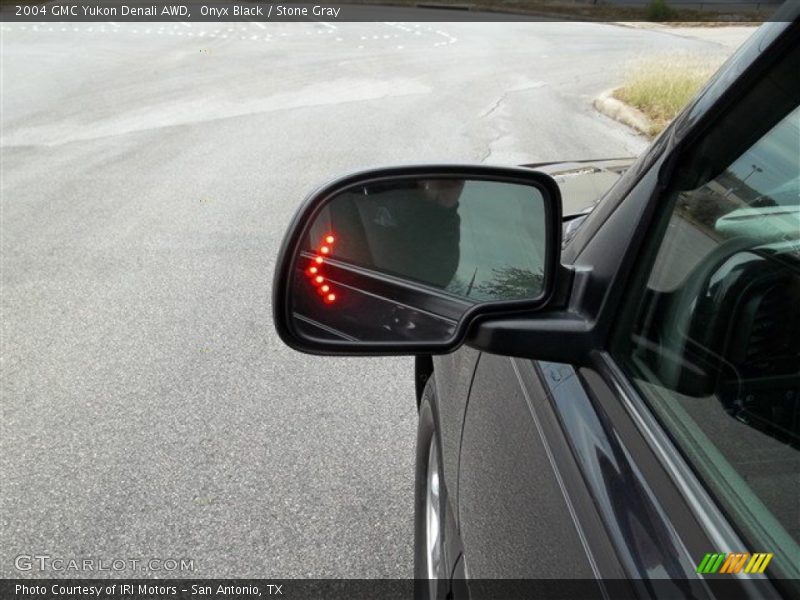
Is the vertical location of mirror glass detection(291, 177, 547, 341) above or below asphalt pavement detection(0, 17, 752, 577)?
above

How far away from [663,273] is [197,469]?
2.55 m

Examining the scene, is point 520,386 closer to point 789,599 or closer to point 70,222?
point 789,599

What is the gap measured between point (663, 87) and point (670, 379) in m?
10.6

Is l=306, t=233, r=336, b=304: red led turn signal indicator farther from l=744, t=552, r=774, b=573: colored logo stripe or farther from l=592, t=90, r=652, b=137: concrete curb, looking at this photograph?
l=592, t=90, r=652, b=137: concrete curb

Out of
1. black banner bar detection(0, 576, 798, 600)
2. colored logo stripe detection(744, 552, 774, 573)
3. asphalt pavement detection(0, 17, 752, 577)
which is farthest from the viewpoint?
asphalt pavement detection(0, 17, 752, 577)

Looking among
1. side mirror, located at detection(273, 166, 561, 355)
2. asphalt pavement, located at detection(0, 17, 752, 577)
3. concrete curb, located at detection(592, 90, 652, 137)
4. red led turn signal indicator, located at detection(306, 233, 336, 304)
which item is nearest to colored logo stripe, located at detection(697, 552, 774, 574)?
side mirror, located at detection(273, 166, 561, 355)

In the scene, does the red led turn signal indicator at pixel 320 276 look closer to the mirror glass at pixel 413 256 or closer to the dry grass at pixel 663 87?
the mirror glass at pixel 413 256

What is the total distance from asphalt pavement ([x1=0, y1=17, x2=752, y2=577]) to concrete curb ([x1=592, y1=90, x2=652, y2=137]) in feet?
0.82

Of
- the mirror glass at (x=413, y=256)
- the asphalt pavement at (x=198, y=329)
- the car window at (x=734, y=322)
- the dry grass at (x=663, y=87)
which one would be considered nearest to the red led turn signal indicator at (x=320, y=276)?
the mirror glass at (x=413, y=256)

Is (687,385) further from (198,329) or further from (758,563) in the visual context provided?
(198,329)

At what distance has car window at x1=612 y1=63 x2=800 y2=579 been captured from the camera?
3.49 ft

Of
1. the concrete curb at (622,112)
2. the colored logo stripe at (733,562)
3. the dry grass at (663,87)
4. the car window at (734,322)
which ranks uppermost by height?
the car window at (734,322)

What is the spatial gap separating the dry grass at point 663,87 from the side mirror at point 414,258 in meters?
8.59

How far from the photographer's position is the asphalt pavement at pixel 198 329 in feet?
10.1
